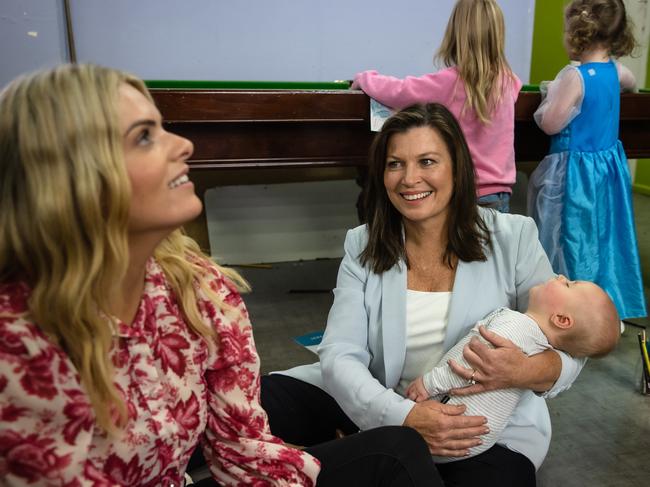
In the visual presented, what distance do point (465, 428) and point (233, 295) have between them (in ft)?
2.10

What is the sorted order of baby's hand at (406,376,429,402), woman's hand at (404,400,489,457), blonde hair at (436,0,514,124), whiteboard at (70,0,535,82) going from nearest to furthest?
woman's hand at (404,400,489,457) < baby's hand at (406,376,429,402) < blonde hair at (436,0,514,124) < whiteboard at (70,0,535,82)

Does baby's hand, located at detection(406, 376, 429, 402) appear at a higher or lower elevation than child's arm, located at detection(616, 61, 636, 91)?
lower

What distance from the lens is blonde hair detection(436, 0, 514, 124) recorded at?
95.8 inches

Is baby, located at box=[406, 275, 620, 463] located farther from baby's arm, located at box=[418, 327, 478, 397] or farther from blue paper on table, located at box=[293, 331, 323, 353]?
blue paper on table, located at box=[293, 331, 323, 353]

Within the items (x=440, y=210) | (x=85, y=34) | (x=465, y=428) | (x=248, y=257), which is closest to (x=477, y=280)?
(x=440, y=210)

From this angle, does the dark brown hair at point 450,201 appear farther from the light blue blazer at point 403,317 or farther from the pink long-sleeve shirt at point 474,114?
the pink long-sleeve shirt at point 474,114

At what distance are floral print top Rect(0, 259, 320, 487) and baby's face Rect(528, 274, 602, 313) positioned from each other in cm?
77

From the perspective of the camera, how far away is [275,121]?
8.93 feet

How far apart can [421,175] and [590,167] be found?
1.36m

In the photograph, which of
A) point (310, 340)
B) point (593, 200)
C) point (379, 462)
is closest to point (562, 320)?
point (379, 462)

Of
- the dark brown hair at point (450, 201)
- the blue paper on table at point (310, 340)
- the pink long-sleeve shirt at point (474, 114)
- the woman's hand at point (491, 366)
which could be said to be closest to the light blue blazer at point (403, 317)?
the dark brown hair at point (450, 201)

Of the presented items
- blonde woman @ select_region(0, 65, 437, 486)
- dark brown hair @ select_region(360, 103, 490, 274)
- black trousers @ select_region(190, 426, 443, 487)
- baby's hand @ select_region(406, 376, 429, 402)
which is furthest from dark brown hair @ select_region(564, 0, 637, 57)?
blonde woman @ select_region(0, 65, 437, 486)

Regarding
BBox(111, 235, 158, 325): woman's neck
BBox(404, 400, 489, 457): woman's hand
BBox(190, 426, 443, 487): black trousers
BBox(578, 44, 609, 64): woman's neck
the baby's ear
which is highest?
BBox(578, 44, 609, 64): woman's neck

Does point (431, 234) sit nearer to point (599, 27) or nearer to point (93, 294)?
point (93, 294)
